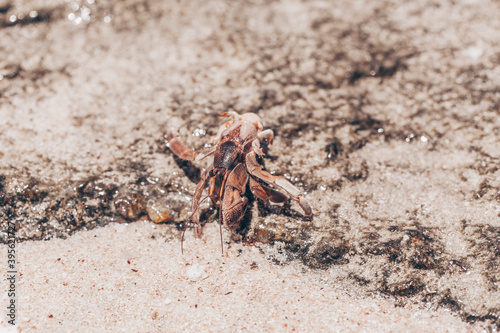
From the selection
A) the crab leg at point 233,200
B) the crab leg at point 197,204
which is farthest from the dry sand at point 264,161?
the crab leg at point 233,200

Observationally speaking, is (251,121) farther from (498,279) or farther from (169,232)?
(498,279)

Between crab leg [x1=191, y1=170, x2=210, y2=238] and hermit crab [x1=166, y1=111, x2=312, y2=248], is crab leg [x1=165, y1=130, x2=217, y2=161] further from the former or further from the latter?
crab leg [x1=191, y1=170, x2=210, y2=238]

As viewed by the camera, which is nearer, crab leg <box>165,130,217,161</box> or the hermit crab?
the hermit crab

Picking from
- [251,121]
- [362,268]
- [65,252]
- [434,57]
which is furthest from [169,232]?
[434,57]

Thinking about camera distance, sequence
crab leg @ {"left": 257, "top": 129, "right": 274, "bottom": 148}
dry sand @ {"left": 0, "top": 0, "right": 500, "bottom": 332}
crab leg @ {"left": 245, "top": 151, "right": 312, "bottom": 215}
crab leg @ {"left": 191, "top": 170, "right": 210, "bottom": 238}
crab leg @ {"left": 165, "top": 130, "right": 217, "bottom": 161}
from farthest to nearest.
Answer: crab leg @ {"left": 257, "top": 129, "right": 274, "bottom": 148}, crab leg @ {"left": 165, "top": 130, "right": 217, "bottom": 161}, crab leg @ {"left": 191, "top": 170, "right": 210, "bottom": 238}, crab leg @ {"left": 245, "top": 151, "right": 312, "bottom": 215}, dry sand @ {"left": 0, "top": 0, "right": 500, "bottom": 332}

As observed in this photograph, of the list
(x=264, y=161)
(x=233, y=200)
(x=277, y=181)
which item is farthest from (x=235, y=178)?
(x=264, y=161)

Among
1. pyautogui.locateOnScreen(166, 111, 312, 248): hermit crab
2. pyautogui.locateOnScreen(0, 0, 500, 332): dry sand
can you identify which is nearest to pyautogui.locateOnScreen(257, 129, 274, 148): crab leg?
pyautogui.locateOnScreen(166, 111, 312, 248): hermit crab
